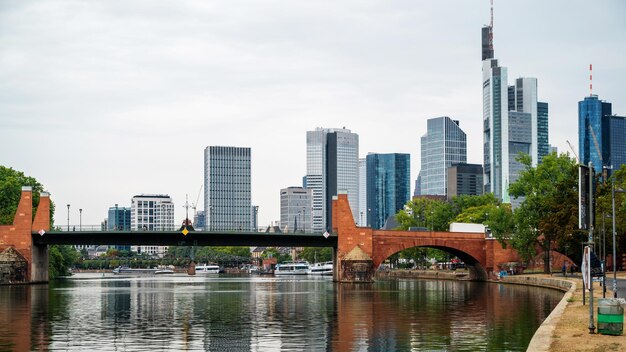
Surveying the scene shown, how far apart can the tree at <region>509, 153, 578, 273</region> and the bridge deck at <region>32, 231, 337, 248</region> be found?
26.3 m

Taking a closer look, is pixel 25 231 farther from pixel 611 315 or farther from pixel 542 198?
pixel 611 315

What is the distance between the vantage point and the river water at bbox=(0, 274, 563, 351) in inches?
1697

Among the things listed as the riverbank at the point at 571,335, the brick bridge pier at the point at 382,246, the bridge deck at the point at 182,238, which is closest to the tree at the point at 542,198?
the brick bridge pier at the point at 382,246

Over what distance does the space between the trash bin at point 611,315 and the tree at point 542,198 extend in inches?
3095

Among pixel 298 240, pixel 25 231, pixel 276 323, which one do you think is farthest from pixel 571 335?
pixel 25 231

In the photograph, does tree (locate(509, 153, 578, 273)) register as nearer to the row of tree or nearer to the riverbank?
the row of tree

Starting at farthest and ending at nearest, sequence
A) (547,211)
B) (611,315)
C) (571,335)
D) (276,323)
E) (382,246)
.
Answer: (382,246), (547,211), (276,323), (571,335), (611,315)

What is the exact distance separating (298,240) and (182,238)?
16234 mm

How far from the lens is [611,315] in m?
37.5

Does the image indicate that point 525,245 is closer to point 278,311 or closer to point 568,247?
point 568,247

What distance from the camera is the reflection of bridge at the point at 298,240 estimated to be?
12238cm

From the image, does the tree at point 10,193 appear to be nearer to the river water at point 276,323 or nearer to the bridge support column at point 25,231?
the bridge support column at point 25,231

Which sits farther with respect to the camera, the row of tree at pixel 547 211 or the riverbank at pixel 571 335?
the row of tree at pixel 547 211

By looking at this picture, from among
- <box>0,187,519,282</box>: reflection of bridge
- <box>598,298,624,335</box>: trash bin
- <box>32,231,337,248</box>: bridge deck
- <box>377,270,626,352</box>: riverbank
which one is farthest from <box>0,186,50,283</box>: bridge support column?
<box>598,298,624,335</box>: trash bin
